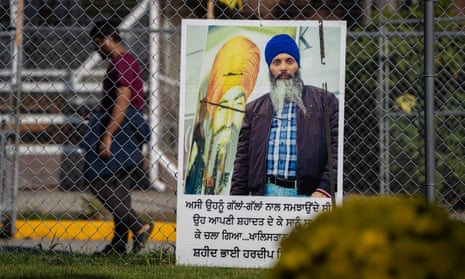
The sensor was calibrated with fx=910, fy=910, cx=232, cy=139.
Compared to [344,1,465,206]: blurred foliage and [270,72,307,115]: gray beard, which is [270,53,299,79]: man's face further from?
[344,1,465,206]: blurred foliage

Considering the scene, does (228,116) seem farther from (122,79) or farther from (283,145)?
(122,79)

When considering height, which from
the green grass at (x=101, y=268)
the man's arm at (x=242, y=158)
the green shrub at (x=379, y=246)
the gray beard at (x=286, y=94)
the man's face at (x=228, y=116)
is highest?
the gray beard at (x=286, y=94)

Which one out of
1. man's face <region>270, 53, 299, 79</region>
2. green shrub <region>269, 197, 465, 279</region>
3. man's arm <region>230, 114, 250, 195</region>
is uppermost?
man's face <region>270, 53, 299, 79</region>

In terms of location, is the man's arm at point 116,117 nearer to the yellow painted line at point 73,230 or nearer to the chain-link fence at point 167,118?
the chain-link fence at point 167,118

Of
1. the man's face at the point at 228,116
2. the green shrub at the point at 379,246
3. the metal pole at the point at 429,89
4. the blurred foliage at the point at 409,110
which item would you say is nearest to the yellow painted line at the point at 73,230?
the blurred foliage at the point at 409,110

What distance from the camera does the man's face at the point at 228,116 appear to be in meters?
5.66

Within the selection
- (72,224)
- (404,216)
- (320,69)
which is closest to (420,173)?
(72,224)

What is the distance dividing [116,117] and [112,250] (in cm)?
111

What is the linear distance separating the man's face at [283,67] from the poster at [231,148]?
45mm

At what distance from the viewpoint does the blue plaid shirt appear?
562 cm

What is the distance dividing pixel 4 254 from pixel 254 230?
5.89 ft

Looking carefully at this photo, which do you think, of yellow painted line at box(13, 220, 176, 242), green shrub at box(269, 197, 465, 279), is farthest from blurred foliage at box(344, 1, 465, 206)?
green shrub at box(269, 197, 465, 279)

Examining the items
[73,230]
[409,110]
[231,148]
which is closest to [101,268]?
[231,148]

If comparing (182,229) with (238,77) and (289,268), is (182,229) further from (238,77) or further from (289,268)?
(289,268)
